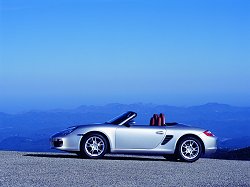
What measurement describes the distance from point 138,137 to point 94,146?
3.45 feet

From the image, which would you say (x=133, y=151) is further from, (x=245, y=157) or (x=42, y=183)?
(x=245, y=157)

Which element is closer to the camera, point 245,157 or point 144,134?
point 144,134

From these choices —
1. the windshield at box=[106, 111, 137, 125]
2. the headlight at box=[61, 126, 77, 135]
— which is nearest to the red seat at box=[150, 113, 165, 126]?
the windshield at box=[106, 111, 137, 125]

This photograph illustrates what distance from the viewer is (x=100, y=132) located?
1589 centimetres

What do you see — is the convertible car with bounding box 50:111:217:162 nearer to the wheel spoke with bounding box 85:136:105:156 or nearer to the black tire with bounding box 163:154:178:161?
the wheel spoke with bounding box 85:136:105:156

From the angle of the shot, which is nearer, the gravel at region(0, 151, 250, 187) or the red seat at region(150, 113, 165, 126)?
the gravel at region(0, 151, 250, 187)

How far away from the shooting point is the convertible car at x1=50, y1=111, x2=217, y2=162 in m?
15.9

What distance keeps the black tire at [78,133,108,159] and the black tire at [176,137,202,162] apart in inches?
69.6

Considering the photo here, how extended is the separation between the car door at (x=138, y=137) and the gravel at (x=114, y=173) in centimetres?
60

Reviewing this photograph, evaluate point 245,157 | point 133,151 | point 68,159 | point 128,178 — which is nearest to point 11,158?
point 68,159

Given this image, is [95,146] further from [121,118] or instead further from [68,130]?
[121,118]

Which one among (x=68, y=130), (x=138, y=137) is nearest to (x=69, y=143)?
(x=68, y=130)

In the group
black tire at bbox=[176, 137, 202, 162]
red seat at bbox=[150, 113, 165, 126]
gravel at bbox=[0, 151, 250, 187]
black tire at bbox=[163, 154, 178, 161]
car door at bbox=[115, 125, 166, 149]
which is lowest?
gravel at bbox=[0, 151, 250, 187]

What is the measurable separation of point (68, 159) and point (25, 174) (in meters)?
3.32
